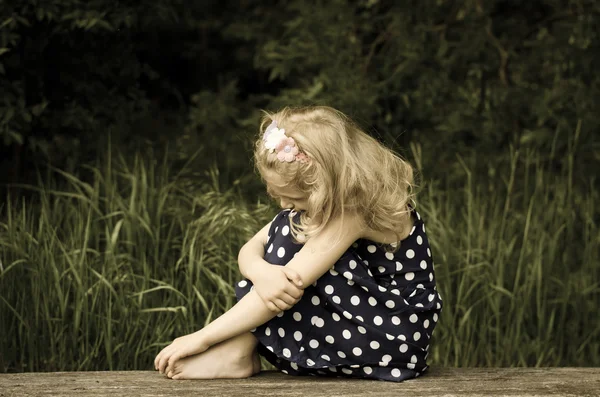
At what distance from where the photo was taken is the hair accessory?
2289mm

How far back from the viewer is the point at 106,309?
10.3 ft

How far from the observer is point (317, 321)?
2381mm

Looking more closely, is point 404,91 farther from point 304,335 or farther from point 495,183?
point 304,335

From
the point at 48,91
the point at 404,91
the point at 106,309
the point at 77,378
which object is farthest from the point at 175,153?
the point at 77,378

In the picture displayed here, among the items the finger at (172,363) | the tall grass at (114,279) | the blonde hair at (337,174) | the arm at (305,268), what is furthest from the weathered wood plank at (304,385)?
the tall grass at (114,279)

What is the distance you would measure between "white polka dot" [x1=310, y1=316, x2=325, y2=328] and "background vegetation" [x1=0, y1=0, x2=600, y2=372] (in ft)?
2.84

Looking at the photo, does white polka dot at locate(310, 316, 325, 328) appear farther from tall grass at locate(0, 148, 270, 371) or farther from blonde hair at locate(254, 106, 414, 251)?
tall grass at locate(0, 148, 270, 371)

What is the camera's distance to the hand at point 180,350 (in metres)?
2.34

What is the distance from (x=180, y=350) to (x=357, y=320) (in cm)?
44

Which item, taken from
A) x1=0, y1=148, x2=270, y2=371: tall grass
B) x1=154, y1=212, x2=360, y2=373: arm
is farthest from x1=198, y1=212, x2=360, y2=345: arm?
x1=0, y1=148, x2=270, y2=371: tall grass

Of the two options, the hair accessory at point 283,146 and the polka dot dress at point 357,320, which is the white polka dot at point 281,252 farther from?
the hair accessory at point 283,146

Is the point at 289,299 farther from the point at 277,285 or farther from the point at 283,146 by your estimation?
the point at 283,146

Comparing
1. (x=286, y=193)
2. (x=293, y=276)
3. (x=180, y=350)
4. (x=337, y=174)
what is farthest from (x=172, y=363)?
(x=337, y=174)

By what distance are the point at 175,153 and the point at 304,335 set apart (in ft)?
9.03
